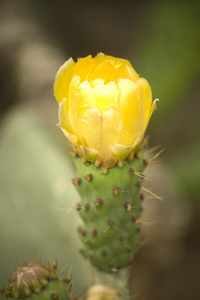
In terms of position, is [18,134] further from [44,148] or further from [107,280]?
[107,280]

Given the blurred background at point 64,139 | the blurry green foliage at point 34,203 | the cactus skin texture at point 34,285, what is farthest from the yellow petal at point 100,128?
the blurred background at point 64,139

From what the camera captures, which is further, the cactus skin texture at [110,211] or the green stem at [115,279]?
the green stem at [115,279]

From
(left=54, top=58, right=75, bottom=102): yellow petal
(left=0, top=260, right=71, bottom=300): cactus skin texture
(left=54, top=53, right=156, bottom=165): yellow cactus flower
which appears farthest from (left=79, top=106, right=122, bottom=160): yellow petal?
(left=0, top=260, right=71, bottom=300): cactus skin texture

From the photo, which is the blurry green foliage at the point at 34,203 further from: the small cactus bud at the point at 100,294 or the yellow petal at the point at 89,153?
the small cactus bud at the point at 100,294

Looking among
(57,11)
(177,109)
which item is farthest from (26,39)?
(177,109)

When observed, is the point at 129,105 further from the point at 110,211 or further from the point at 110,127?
the point at 110,211

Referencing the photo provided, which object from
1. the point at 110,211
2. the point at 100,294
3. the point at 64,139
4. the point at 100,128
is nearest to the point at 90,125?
the point at 100,128

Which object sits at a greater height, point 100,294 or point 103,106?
point 103,106
